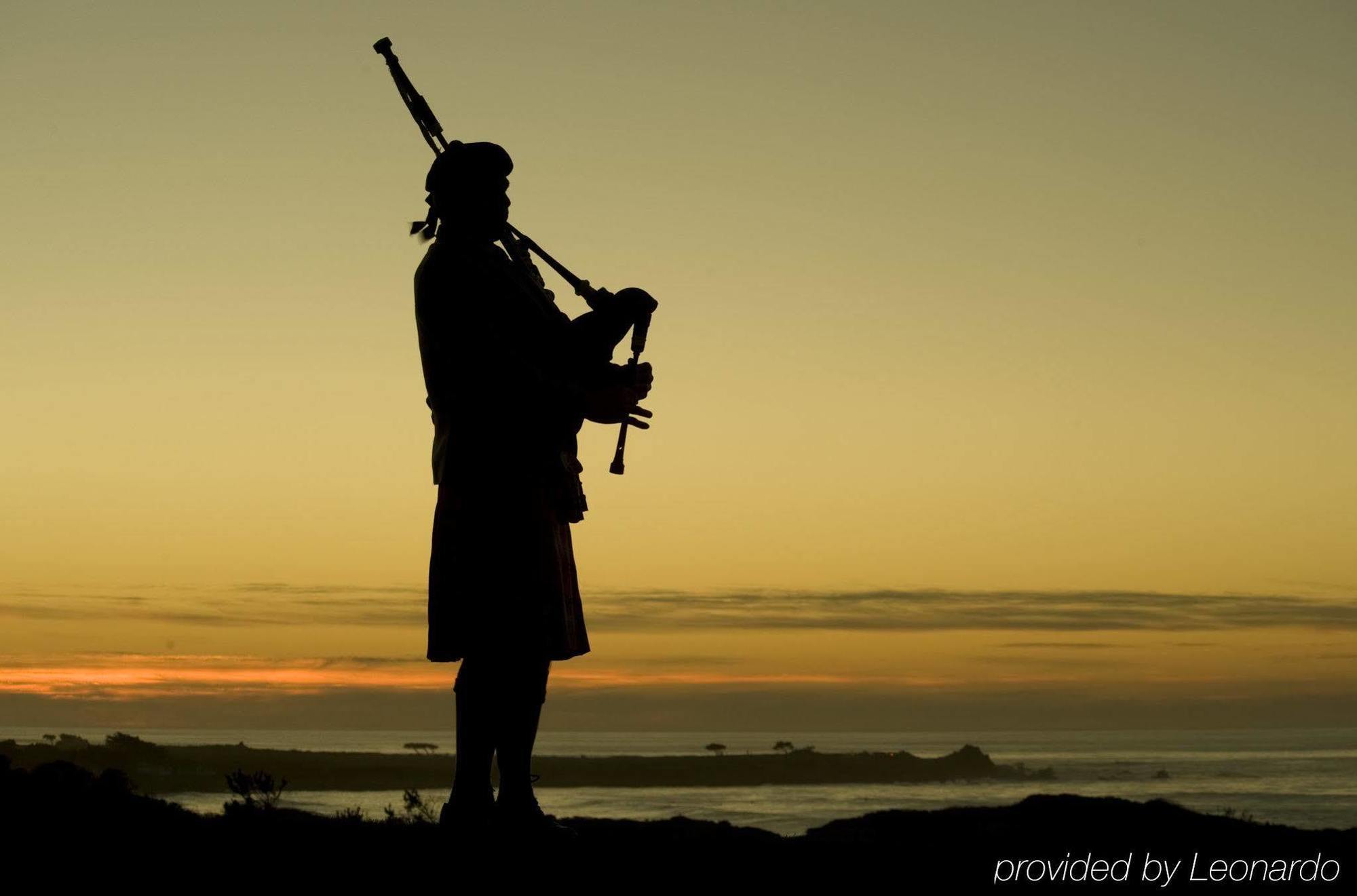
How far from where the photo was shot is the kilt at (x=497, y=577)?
7.34 meters

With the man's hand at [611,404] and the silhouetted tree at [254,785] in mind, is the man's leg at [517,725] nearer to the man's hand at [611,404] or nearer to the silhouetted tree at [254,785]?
the man's hand at [611,404]

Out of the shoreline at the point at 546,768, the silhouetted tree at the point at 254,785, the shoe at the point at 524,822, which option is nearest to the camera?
the shoe at the point at 524,822

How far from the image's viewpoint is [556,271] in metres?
7.96

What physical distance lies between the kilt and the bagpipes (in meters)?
0.57

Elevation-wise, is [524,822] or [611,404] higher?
[611,404]

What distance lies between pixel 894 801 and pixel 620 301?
112 m

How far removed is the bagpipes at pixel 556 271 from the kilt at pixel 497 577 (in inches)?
22.3

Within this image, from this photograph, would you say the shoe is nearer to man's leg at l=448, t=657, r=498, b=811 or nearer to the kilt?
man's leg at l=448, t=657, r=498, b=811

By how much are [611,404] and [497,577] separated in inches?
39.5

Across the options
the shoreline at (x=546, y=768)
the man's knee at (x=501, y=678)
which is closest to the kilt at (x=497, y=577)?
the man's knee at (x=501, y=678)

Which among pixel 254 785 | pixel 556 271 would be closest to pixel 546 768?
pixel 254 785

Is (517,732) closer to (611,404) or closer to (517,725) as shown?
(517,725)

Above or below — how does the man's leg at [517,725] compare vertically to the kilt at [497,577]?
below

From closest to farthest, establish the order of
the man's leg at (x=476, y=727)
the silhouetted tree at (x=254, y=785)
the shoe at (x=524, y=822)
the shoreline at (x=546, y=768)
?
1. the shoe at (x=524, y=822)
2. the man's leg at (x=476, y=727)
3. the silhouetted tree at (x=254, y=785)
4. the shoreline at (x=546, y=768)
